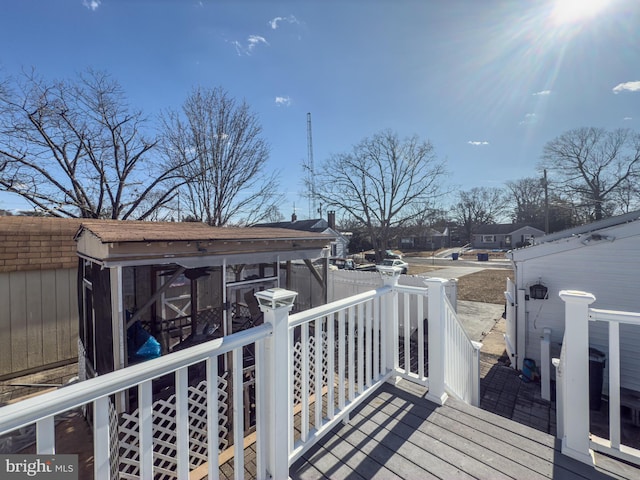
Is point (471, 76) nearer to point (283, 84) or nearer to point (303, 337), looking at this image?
point (283, 84)

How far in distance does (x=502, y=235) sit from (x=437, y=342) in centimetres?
4321

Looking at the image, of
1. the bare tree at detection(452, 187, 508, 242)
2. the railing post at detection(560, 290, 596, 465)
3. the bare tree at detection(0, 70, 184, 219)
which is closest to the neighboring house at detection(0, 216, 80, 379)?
the bare tree at detection(0, 70, 184, 219)

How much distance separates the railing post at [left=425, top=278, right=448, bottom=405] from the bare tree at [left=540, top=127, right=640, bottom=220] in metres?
28.0

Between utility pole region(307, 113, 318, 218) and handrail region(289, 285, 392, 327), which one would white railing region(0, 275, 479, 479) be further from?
utility pole region(307, 113, 318, 218)

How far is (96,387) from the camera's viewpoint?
3.13 feet

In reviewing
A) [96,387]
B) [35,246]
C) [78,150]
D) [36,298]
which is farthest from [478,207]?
[96,387]

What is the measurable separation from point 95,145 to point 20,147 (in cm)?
185

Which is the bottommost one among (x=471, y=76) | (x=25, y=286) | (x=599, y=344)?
(x=599, y=344)

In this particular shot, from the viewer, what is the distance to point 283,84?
380 inches

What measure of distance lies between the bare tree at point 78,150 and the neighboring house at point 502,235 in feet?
131

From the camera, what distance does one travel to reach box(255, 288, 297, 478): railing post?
5.18 feet

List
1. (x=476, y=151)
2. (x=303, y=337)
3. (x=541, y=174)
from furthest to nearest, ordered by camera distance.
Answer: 1. (x=541, y=174)
2. (x=476, y=151)
3. (x=303, y=337)

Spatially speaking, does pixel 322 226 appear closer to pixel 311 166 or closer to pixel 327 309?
pixel 311 166

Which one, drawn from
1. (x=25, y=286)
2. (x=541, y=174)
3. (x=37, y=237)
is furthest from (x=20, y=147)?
(x=541, y=174)
